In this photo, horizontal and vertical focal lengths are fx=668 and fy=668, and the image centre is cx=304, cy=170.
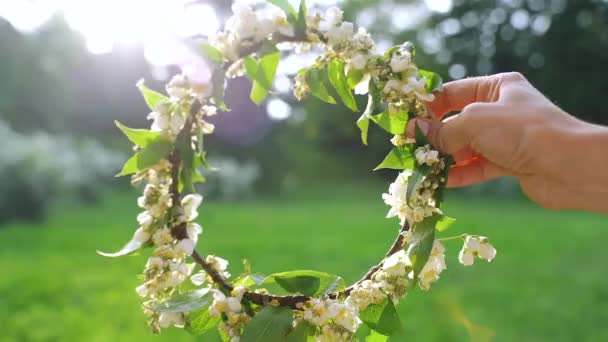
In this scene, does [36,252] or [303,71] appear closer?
[303,71]

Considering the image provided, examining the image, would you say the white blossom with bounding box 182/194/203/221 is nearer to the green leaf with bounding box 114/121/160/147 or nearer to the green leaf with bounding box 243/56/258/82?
the green leaf with bounding box 114/121/160/147

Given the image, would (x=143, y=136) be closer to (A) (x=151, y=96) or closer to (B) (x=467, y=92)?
(A) (x=151, y=96)

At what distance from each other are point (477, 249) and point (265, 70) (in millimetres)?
516

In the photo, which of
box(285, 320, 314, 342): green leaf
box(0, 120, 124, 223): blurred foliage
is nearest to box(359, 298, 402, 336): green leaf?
box(285, 320, 314, 342): green leaf

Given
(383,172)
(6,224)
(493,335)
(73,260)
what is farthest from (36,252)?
(383,172)

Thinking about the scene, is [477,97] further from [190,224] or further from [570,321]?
[570,321]

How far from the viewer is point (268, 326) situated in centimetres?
115

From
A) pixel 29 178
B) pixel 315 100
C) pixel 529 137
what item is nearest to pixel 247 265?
pixel 529 137

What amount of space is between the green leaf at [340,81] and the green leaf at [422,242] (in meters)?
0.27

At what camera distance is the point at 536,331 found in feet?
11.7

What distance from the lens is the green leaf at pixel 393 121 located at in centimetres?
134

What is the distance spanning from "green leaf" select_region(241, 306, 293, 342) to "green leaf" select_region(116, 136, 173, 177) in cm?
33

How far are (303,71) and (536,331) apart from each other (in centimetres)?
278

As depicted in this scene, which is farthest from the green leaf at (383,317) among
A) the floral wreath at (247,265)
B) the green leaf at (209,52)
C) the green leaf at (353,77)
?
the green leaf at (209,52)
